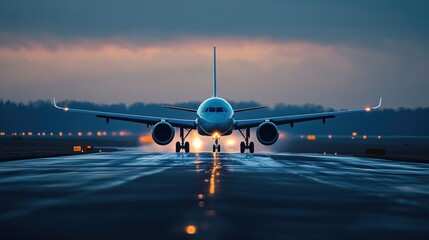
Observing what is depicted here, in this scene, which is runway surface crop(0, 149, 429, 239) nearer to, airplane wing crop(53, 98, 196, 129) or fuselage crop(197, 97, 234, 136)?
fuselage crop(197, 97, 234, 136)

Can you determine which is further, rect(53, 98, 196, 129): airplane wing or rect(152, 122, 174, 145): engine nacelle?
rect(53, 98, 196, 129): airplane wing

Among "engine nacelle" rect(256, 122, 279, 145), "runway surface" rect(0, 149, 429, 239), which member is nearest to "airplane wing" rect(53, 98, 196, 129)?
"engine nacelle" rect(256, 122, 279, 145)

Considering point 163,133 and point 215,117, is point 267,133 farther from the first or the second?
point 163,133

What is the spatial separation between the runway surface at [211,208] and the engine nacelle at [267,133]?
26864 millimetres

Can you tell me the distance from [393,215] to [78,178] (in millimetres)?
11775

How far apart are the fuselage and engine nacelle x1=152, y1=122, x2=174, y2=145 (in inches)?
92.3

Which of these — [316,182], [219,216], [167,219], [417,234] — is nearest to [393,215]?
[417,234]

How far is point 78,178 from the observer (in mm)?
20609

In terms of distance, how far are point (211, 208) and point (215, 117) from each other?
110 ft

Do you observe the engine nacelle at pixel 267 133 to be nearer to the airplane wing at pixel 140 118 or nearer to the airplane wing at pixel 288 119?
the airplane wing at pixel 288 119

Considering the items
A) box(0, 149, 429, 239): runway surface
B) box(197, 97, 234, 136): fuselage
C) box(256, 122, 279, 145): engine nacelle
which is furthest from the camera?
box(256, 122, 279, 145): engine nacelle

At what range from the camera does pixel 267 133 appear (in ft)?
159

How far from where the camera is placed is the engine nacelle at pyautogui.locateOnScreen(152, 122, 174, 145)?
47.5 meters

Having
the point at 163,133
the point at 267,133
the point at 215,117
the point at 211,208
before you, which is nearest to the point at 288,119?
the point at 267,133
